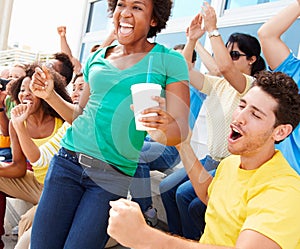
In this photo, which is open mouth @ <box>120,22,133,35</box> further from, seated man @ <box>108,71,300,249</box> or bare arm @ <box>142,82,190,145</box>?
seated man @ <box>108,71,300,249</box>

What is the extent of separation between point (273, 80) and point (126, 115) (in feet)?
1.59

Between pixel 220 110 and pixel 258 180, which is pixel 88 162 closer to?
pixel 258 180

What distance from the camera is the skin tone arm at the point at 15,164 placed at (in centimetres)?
244

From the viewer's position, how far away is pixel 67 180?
1.36 m

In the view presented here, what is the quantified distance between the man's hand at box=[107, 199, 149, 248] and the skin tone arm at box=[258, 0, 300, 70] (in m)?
1.25

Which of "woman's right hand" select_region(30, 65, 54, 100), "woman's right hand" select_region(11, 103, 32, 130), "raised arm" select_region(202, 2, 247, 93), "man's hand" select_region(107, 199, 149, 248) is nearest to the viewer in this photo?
"man's hand" select_region(107, 199, 149, 248)

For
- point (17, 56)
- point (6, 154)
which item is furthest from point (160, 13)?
point (17, 56)

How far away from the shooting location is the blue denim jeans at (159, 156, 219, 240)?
1.96 m

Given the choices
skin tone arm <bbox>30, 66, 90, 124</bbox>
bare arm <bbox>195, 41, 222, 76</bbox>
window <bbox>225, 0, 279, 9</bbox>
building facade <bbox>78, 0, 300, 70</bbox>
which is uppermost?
window <bbox>225, 0, 279, 9</bbox>

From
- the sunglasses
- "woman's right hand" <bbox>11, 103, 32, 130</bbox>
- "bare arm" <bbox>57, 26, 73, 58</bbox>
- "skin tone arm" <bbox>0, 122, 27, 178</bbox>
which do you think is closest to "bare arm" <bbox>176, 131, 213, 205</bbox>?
the sunglasses

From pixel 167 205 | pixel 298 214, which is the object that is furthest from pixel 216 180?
pixel 167 205

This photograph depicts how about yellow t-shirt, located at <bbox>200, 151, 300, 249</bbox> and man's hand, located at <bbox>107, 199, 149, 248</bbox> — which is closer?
man's hand, located at <bbox>107, 199, 149, 248</bbox>

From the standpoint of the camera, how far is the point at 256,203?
43.0 inches

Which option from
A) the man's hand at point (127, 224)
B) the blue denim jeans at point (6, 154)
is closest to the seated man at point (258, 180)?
the man's hand at point (127, 224)
